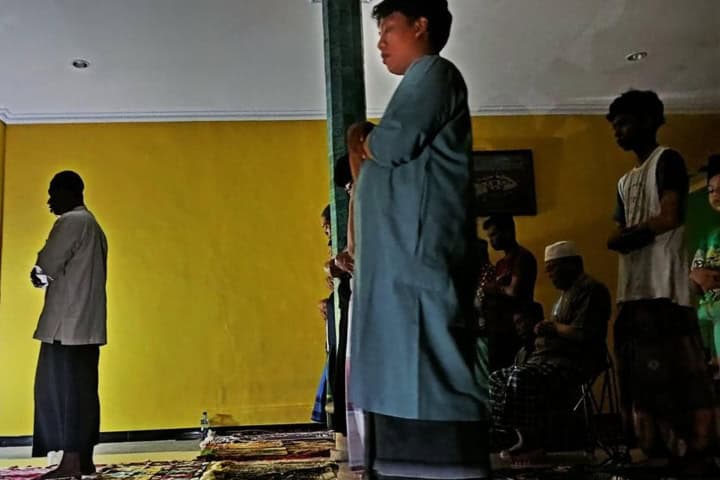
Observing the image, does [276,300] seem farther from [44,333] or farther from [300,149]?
[44,333]

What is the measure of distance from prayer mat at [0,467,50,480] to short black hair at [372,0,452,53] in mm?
2093

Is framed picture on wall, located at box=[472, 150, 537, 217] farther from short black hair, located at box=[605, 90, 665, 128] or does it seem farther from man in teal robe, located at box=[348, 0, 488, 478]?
man in teal robe, located at box=[348, 0, 488, 478]

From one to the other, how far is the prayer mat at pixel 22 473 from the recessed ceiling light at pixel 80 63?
1.89 meters

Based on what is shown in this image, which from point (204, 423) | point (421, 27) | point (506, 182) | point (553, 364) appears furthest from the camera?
point (204, 423)

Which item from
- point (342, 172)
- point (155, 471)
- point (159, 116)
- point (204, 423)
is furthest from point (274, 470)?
point (159, 116)

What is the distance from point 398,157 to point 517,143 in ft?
5.36

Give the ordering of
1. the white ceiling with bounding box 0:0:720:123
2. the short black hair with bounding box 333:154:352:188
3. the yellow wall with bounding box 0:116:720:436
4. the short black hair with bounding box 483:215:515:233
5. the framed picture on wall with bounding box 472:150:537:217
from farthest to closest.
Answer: the yellow wall with bounding box 0:116:720:436 → the white ceiling with bounding box 0:0:720:123 → the framed picture on wall with bounding box 472:150:537:217 → the short black hair with bounding box 483:215:515:233 → the short black hair with bounding box 333:154:352:188

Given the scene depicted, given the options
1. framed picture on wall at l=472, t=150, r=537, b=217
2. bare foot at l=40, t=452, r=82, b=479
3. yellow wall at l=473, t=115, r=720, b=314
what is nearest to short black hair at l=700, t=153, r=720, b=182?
yellow wall at l=473, t=115, r=720, b=314

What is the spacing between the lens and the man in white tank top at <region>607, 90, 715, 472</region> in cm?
214


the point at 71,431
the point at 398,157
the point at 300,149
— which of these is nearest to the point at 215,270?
the point at 300,149

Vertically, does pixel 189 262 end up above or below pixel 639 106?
below

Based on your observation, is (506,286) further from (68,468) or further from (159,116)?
(159,116)

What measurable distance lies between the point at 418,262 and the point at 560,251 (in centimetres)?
154

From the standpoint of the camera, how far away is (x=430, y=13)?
1315 mm
